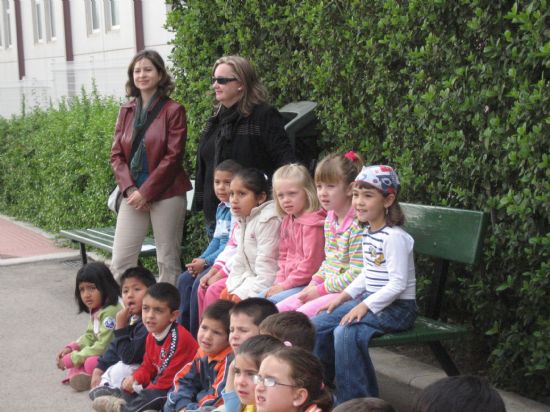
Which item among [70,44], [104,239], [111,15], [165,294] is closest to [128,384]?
[165,294]

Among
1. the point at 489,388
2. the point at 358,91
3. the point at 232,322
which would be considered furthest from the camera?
the point at 358,91

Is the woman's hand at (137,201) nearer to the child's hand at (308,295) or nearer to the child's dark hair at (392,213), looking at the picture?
the child's hand at (308,295)

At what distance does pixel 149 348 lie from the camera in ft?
18.6

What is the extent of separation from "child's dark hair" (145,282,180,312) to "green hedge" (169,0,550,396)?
1503mm

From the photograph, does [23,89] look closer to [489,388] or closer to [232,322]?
[232,322]

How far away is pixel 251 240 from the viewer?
595cm

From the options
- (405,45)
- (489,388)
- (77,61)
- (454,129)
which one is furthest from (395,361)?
(77,61)

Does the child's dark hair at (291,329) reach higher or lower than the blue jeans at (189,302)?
higher

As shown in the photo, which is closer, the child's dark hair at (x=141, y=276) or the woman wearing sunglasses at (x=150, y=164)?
the child's dark hair at (x=141, y=276)

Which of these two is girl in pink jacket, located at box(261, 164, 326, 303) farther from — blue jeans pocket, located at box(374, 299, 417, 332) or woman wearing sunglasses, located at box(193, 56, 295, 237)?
blue jeans pocket, located at box(374, 299, 417, 332)

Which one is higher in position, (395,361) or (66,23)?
(66,23)

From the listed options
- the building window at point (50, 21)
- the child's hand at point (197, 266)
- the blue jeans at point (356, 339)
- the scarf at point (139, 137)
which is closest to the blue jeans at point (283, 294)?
the blue jeans at point (356, 339)

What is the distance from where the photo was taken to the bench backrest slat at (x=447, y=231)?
500 cm

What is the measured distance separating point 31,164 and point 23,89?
7.46 m
